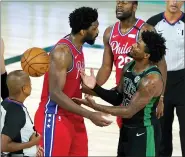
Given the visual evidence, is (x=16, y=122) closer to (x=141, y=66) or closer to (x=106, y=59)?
(x=141, y=66)

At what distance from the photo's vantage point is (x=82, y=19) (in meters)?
5.29

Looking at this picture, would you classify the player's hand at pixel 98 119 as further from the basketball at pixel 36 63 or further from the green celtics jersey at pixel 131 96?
the basketball at pixel 36 63

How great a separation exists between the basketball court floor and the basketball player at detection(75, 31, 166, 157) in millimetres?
1629

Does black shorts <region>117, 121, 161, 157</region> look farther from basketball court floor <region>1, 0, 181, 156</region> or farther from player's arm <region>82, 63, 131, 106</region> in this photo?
basketball court floor <region>1, 0, 181, 156</region>

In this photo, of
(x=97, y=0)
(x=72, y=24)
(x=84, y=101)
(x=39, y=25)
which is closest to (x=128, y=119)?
(x=84, y=101)

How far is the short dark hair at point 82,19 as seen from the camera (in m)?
5.29

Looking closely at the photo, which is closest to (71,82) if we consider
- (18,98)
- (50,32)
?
(18,98)

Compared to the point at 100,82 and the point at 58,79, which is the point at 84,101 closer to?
the point at 58,79

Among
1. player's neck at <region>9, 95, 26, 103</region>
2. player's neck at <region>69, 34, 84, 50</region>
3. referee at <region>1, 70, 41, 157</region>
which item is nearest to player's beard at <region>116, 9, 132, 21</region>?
player's neck at <region>69, 34, 84, 50</region>

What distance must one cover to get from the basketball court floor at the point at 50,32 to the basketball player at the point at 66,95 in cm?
146

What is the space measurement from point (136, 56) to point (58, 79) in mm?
702

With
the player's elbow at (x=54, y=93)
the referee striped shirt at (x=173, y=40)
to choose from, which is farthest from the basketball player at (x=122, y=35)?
the player's elbow at (x=54, y=93)

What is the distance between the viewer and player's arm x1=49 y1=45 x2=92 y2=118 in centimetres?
503

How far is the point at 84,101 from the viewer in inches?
205
